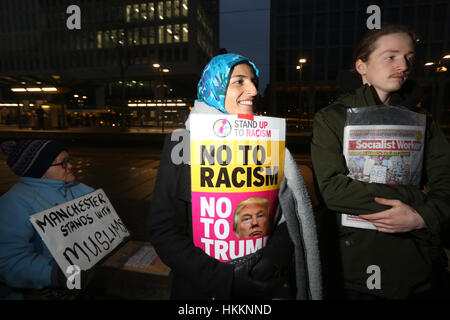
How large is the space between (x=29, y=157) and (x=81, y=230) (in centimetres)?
70

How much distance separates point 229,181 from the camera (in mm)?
1089

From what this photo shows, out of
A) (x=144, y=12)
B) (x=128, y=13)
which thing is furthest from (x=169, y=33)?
(x=128, y=13)

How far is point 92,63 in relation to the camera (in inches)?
1921


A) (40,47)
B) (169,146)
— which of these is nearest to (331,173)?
(169,146)

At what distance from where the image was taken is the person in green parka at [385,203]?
4.11 ft

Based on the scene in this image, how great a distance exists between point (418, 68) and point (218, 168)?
5165 cm

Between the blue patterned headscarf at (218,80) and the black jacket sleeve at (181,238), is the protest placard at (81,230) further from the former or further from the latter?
the blue patterned headscarf at (218,80)

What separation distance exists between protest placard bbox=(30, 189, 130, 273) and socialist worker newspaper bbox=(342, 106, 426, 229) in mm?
1919

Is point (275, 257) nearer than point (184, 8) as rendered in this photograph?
Yes

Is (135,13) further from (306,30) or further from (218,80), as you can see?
(218,80)

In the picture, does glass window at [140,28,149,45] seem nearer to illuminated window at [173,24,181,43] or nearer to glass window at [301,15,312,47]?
illuminated window at [173,24,181,43]

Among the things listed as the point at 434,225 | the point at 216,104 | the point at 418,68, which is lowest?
the point at 434,225

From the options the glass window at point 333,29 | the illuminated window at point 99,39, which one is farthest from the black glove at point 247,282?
the illuminated window at point 99,39
